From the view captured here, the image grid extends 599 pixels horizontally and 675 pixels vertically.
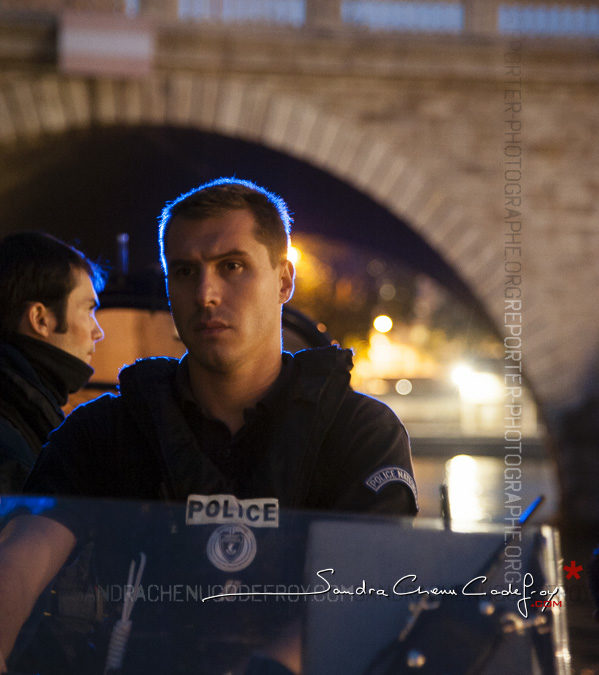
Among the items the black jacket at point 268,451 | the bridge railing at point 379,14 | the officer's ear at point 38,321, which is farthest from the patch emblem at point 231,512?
the bridge railing at point 379,14

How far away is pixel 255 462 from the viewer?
1.61 metres

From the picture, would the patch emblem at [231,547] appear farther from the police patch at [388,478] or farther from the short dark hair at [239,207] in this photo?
the short dark hair at [239,207]

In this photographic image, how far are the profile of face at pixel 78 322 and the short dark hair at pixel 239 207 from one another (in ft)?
2.68

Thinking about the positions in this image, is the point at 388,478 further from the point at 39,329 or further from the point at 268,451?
the point at 39,329

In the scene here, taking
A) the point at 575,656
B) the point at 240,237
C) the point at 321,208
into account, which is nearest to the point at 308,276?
the point at 321,208

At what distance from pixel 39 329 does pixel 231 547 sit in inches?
58.7

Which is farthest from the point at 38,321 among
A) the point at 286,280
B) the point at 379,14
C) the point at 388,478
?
the point at 379,14

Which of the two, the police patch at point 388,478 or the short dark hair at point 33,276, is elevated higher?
the short dark hair at point 33,276

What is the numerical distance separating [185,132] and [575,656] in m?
6.34

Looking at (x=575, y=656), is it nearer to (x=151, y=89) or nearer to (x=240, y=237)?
(x=240, y=237)

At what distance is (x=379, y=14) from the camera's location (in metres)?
9.55

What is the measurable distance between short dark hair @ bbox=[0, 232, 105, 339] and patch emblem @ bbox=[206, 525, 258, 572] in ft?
4.80

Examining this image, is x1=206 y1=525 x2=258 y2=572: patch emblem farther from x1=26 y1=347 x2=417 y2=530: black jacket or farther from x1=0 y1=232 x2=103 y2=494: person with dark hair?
x1=0 y1=232 x2=103 y2=494: person with dark hair

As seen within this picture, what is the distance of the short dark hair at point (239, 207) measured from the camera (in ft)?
5.59
